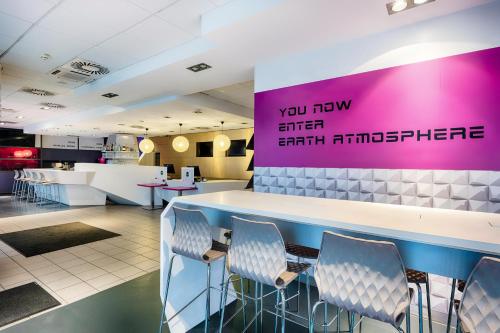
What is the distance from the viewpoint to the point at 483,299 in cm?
111

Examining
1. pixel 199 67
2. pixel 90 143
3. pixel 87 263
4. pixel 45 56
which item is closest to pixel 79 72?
pixel 45 56

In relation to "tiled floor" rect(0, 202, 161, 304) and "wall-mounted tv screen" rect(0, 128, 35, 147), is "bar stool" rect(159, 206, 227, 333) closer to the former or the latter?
"tiled floor" rect(0, 202, 161, 304)

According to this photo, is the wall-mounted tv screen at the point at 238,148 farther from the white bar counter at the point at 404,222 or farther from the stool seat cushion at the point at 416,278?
the stool seat cushion at the point at 416,278

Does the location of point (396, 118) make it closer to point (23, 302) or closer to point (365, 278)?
point (365, 278)

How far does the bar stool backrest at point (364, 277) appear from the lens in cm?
127

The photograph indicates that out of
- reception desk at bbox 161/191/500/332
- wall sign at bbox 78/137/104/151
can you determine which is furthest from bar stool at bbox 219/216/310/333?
wall sign at bbox 78/137/104/151

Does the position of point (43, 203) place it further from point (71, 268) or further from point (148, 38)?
point (148, 38)

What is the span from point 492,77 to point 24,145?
1623cm

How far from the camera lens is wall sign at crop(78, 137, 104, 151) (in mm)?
14607

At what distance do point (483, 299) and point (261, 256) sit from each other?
1078mm

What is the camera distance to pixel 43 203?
896cm

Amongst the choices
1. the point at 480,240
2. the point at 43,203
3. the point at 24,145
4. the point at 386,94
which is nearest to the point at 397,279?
the point at 480,240

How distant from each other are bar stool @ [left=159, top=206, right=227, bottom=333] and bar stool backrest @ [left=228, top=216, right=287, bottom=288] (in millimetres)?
224

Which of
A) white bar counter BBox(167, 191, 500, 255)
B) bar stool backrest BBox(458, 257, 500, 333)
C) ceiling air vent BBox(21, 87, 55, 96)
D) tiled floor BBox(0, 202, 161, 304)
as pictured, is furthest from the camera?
ceiling air vent BBox(21, 87, 55, 96)
